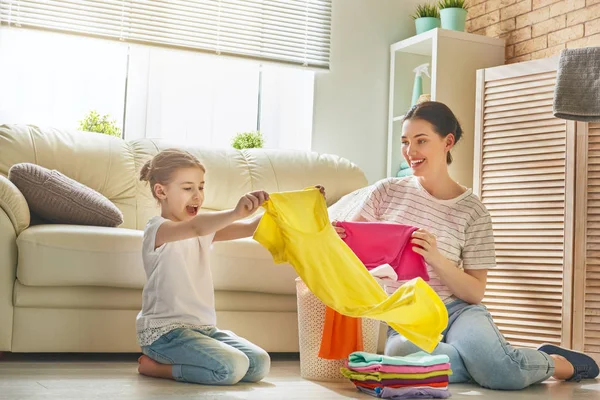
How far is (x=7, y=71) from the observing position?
3.96m

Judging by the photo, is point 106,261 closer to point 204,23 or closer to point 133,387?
point 133,387

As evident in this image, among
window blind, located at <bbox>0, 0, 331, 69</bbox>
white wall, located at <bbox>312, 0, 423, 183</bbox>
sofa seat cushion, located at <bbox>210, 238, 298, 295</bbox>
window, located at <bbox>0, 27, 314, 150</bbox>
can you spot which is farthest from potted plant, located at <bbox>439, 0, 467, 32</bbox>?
sofa seat cushion, located at <bbox>210, 238, 298, 295</bbox>

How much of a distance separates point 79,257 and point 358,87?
2457mm

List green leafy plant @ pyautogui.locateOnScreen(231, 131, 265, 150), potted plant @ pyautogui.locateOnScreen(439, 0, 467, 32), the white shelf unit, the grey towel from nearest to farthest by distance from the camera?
the grey towel
green leafy plant @ pyautogui.locateOnScreen(231, 131, 265, 150)
the white shelf unit
potted plant @ pyautogui.locateOnScreen(439, 0, 467, 32)

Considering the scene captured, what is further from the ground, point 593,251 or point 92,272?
point 593,251

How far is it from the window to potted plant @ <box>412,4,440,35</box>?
2.39 ft

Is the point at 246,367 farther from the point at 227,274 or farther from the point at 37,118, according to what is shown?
the point at 37,118

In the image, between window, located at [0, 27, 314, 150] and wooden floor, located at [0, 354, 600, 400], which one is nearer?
wooden floor, located at [0, 354, 600, 400]

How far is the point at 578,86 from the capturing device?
3514 millimetres

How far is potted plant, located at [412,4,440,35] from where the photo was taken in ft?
15.1

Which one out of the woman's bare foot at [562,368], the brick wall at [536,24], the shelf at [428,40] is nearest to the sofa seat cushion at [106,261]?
the woman's bare foot at [562,368]

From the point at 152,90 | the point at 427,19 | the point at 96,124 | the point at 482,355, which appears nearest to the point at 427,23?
the point at 427,19

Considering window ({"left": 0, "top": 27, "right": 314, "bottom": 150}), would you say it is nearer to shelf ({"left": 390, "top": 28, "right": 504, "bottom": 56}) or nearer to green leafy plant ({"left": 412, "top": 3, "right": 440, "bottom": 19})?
shelf ({"left": 390, "top": 28, "right": 504, "bottom": 56})

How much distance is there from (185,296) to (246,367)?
1.00 ft
